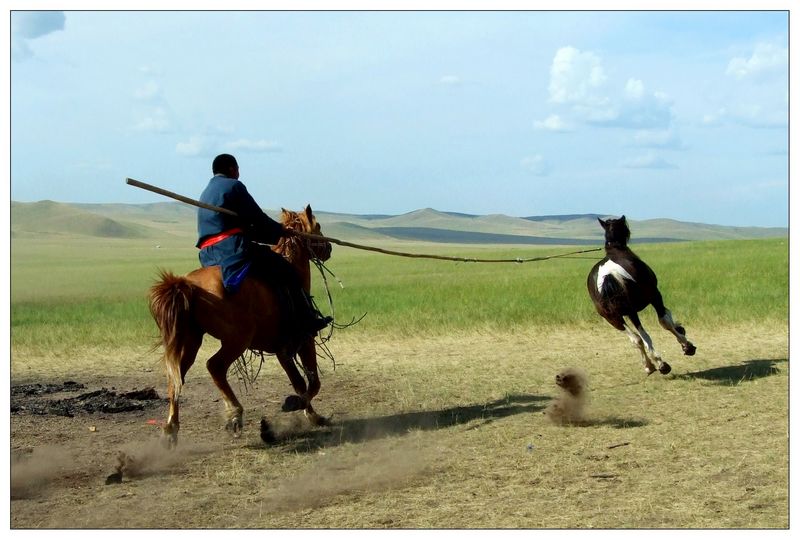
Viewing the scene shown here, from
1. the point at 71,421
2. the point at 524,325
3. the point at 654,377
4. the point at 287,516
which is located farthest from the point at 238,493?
the point at 524,325

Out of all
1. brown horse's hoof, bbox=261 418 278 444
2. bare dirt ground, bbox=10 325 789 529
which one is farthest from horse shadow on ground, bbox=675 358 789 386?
brown horse's hoof, bbox=261 418 278 444

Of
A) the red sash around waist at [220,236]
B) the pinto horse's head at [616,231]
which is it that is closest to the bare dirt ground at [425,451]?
the pinto horse's head at [616,231]

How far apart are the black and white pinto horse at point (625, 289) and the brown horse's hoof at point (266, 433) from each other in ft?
14.3

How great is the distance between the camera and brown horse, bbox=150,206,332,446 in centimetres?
713

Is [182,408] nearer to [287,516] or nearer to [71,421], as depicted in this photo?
[71,421]

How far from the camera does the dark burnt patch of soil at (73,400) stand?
9.31 metres

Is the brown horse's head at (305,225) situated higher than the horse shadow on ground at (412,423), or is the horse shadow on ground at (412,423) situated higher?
the brown horse's head at (305,225)

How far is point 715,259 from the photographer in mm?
30969

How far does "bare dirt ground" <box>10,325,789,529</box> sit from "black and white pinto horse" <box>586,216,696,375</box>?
1.24ft

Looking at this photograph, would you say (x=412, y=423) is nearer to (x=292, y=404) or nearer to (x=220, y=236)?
(x=292, y=404)

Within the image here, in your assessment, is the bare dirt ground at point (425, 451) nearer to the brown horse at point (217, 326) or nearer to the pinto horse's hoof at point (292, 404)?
the pinto horse's hoof at point (292, 404)

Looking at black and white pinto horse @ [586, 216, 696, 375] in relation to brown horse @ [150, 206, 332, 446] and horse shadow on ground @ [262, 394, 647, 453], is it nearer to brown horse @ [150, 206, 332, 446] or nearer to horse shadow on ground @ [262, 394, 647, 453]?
horse shadow on ground @ [262, 394, 647, 453]

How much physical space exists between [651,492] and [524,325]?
32.0 ft

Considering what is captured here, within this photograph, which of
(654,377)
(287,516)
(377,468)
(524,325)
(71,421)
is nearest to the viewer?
(287,516)
